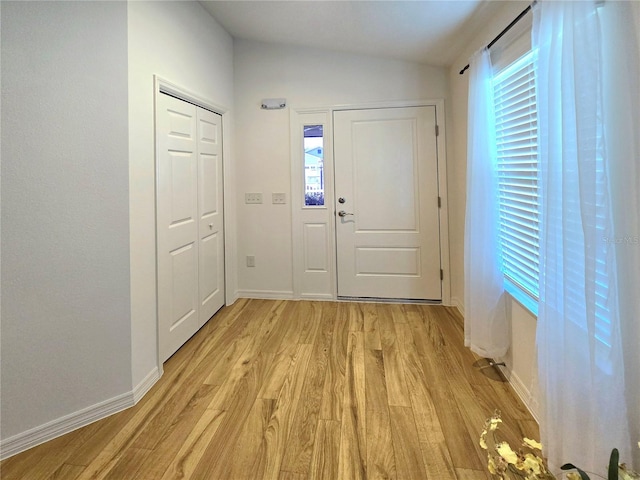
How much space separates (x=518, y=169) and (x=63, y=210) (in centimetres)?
242

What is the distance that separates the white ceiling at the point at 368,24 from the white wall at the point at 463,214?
11 centimetres

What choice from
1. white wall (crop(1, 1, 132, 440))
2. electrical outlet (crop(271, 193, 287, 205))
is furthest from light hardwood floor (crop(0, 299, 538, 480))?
electrical outlet (crop(271, 193, 287, 205))

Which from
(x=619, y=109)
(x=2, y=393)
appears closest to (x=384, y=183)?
(x=619, y=109)

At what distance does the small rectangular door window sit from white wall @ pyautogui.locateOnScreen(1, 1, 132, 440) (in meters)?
1.93

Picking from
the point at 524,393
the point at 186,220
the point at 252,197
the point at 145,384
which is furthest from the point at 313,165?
the point at 524,393

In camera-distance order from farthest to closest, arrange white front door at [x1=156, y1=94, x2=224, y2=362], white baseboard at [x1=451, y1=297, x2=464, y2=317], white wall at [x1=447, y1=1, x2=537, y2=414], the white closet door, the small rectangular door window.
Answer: the small rectangular door window → white baseboard at [x1=451, y1=297, x2=464, y2=317] → the white closet door → white front door at [x1=156, y1=94, x2=224, y2=362] → white wall at [x1=447, y1=1, x2=537, y2=414]

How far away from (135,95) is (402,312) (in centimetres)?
274

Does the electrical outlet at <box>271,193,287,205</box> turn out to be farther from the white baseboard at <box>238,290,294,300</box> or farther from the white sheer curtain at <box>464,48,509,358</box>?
the white sheer curtain at <box>464,48,509,358</box>

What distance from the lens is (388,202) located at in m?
3.44

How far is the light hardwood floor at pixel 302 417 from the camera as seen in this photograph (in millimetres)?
1440

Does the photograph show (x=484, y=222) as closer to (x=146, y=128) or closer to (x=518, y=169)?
(x=518, y=169)

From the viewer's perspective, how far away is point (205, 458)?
1.49 m

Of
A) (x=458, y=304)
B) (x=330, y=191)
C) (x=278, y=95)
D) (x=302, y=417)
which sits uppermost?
(x=278, y=95)

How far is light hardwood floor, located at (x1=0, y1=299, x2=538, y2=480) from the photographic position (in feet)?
4.73
